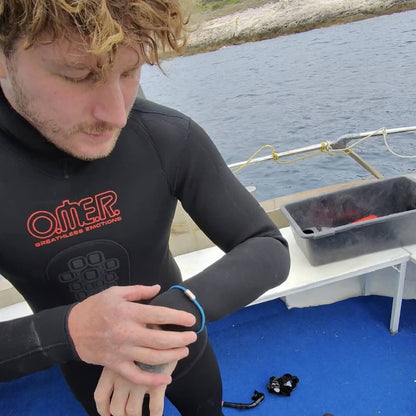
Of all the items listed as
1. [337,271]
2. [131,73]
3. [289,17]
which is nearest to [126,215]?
[131,73]

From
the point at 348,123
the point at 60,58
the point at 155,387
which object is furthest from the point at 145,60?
the point at 348,123

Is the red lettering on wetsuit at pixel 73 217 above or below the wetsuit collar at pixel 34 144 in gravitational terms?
below

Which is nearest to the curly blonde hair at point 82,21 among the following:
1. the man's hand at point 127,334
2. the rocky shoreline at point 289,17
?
the man's hand at point 127,334

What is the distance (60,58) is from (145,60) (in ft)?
0.62

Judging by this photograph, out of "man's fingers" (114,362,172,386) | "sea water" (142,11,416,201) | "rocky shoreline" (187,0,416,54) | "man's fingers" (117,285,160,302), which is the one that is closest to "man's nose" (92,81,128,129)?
"man's fingers" (117,285,160,302)

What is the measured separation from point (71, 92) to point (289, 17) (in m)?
41.7

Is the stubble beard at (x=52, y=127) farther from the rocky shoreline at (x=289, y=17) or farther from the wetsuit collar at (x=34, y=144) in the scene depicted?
the rocky shoreline at (x=289, y=17)

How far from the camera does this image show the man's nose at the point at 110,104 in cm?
71

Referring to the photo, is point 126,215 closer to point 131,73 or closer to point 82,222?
point 82,222

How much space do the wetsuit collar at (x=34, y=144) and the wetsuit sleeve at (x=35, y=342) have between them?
1.15 feet

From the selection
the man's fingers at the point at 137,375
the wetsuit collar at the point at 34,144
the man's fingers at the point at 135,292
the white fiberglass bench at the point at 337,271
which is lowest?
the white fiberglass bench at the point at 337,271

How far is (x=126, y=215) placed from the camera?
97 cm

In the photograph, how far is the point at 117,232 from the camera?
0.97 meters

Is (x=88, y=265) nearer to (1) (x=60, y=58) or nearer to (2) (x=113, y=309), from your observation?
(2) (x=113, y=309)
